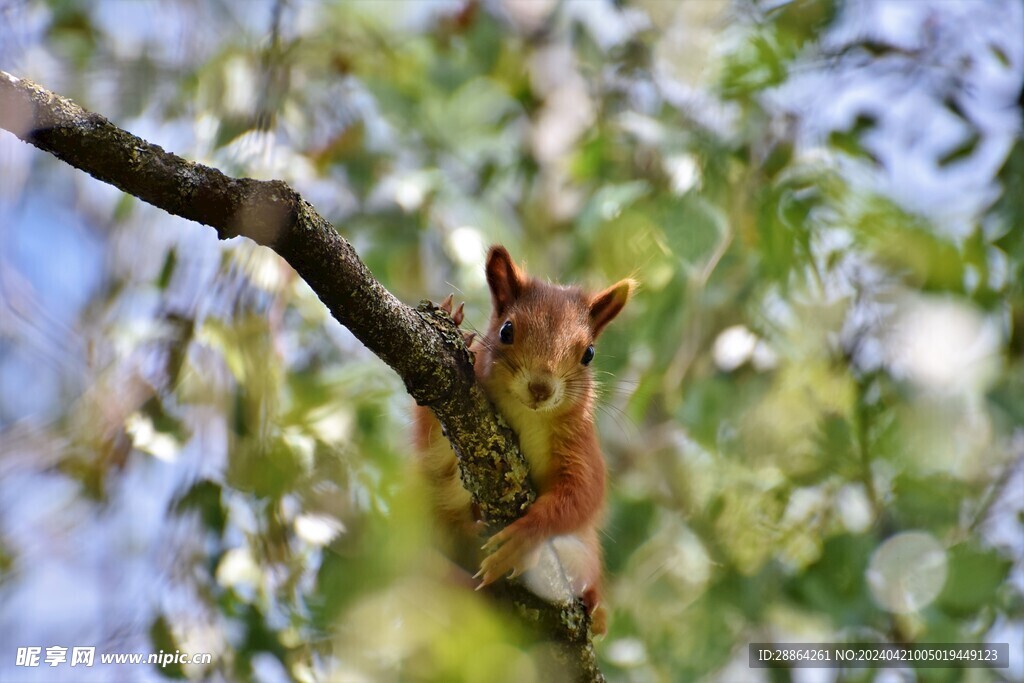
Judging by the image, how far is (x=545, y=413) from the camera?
123 inches

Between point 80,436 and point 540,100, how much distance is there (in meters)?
3.25

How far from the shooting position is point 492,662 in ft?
8.31

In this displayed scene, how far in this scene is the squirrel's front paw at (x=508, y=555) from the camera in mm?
2527

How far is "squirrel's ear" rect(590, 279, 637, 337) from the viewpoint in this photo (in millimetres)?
3371

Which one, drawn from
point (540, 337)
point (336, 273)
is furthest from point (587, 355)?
point (336, 273)

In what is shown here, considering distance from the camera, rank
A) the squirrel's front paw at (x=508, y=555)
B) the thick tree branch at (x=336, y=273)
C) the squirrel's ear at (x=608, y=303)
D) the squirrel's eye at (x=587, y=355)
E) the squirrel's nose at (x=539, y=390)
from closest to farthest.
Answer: the thick tree branch at (x=336, y=273) → the squirrel's front paw at (x=508, y=555) → the squirrel's nose at (x=539, y=390) → the squirrel's eye at (x=587, y=355) → the squirrel's ear at (x=608, y=303)

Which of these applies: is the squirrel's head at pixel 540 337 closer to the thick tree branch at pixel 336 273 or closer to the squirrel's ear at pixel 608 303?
the squirrel's ear at pixel 608 303

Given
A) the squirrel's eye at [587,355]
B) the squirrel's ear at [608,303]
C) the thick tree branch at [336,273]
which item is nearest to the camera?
the thick tree branch at [336,273]

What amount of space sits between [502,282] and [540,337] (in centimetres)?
37

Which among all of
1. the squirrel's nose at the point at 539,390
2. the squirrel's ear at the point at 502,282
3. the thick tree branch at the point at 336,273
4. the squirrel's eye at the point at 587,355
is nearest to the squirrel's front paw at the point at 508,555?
the thick tree branch at the point at 336,273

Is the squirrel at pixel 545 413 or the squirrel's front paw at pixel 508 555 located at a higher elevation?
the squirrel at pixel 545 413

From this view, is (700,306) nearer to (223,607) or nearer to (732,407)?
(732,407)

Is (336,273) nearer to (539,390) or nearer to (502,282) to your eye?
(539,390)

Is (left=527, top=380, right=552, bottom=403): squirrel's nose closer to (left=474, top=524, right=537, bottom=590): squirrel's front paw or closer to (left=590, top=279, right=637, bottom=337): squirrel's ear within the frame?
(left=474, top=524, right=537, bottom=590): squirrel's front paw
